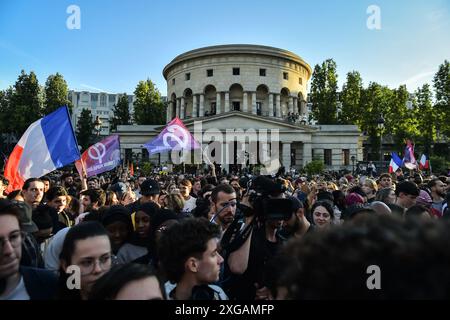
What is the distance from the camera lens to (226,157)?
44219mm

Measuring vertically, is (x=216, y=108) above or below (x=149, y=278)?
above

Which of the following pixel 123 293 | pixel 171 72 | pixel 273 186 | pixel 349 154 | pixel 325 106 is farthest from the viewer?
pixel 171 72

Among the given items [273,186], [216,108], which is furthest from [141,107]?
[273,186]

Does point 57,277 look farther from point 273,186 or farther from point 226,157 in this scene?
point 226,157

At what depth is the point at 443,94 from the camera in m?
48.4

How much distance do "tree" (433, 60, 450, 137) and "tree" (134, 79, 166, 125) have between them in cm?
4818

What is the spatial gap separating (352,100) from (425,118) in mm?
11283

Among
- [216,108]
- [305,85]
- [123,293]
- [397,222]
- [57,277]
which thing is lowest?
[57,277]

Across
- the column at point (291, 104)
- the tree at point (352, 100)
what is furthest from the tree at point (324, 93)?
the column at point (291, 104)

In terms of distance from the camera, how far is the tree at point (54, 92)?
2149 inches

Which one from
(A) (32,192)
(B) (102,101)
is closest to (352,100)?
(A) (32,192)
